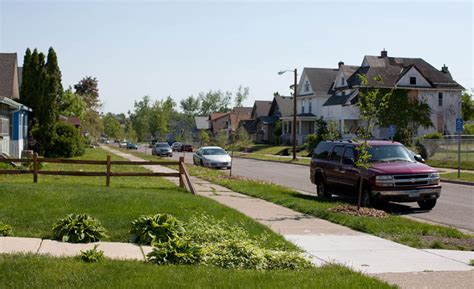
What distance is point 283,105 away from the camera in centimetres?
8312

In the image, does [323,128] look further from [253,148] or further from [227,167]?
[227,167]

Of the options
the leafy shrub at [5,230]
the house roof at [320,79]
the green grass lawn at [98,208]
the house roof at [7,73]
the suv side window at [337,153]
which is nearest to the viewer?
the leafy shrub at [5,230]

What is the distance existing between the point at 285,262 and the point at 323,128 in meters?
49.5

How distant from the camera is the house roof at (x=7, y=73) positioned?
36844 millimetres

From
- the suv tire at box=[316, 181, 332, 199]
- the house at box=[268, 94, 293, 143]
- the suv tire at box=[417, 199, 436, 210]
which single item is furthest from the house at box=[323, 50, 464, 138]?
the suv tire at box=[417, 199, 436, 210]

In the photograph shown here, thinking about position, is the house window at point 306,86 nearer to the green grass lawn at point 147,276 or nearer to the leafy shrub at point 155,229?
the leafy shrub at point 155,229

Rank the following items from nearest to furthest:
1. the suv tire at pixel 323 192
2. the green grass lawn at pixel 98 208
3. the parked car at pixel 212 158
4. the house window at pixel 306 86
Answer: the green grass lawn at pixel 98 208 → the suv tire at pixel 323 192 → the parked car at pixel 212 158 → the house window at pixel 306 86

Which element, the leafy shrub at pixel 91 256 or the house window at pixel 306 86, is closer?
the leafy shrub at pixel 91 256

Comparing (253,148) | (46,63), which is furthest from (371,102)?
(253,148)

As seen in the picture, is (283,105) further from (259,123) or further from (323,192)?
(323,192)

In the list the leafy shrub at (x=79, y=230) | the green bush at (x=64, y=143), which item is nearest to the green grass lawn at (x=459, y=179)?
the leafy shrub at (x=79, y=230)

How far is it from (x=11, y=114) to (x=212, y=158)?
11.6m

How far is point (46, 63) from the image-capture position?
38.5 m

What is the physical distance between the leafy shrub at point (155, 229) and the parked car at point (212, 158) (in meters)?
24.9
